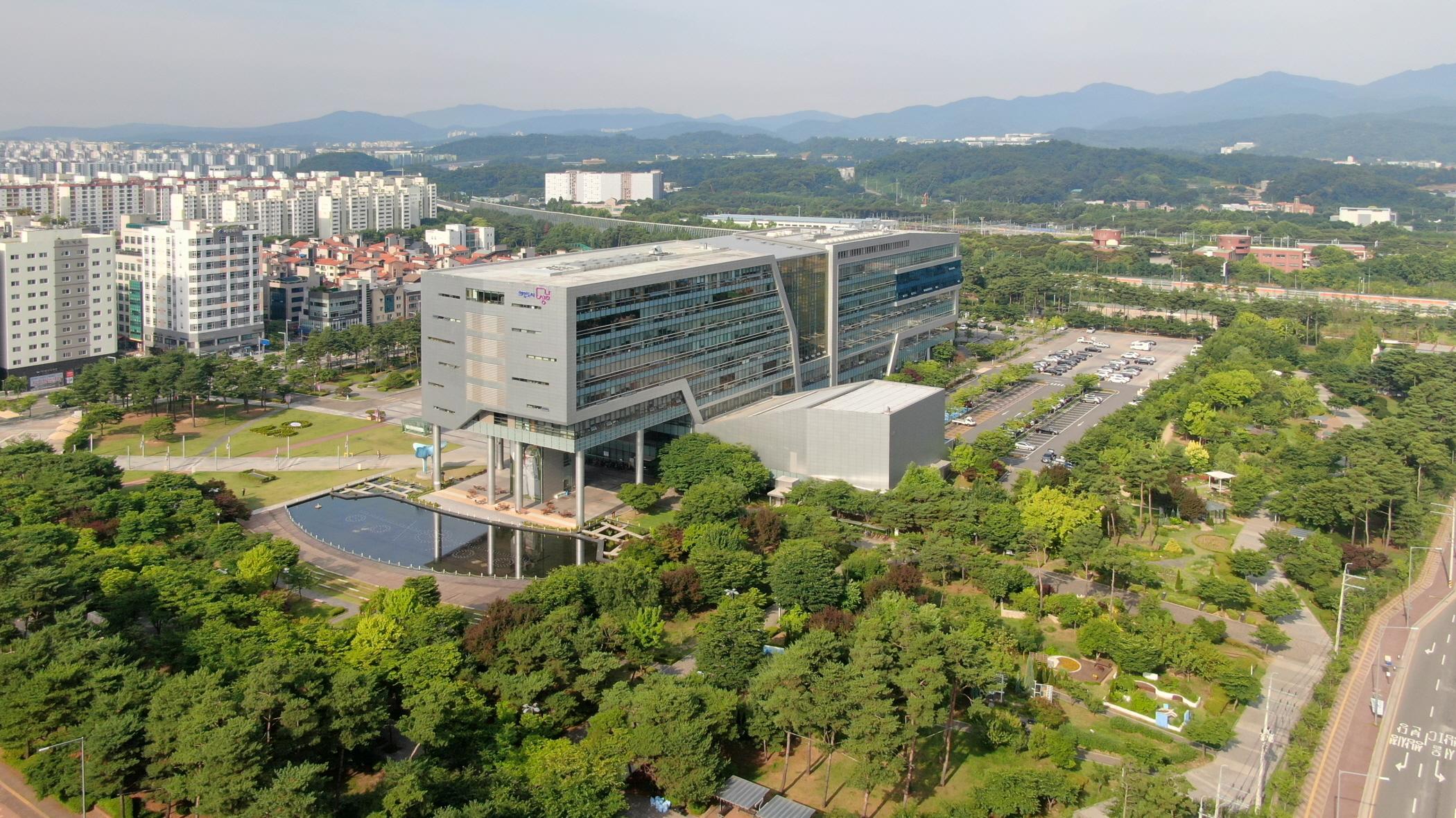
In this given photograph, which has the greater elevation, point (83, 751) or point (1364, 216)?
point (1364, 216)

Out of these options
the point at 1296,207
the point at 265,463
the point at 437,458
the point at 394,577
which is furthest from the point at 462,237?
the point at 1296,207

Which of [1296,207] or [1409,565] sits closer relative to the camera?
[1409,565]

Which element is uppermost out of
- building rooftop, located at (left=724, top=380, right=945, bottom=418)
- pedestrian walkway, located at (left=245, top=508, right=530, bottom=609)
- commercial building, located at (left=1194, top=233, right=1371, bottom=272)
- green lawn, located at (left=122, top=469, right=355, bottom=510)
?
commercial building, located at (left=1194, top=233, right=1371, bottom=272)

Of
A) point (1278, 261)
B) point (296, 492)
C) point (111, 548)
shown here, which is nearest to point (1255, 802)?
point (111, 548)

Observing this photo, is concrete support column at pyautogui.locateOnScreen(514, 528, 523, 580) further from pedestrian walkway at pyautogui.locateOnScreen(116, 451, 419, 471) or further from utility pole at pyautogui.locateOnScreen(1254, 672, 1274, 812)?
utility pole at pyautogui.locateOnScreen(1254, 672, 1274, 812)

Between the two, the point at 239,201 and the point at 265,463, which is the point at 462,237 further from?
the point at 265,463

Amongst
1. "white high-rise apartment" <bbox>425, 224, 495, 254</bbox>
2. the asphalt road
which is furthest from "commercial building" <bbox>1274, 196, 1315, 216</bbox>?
the asphalt road

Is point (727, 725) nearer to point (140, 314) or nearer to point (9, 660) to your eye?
point (9, 660)
